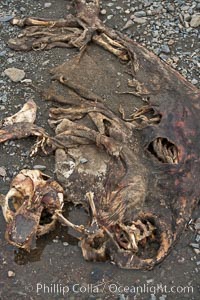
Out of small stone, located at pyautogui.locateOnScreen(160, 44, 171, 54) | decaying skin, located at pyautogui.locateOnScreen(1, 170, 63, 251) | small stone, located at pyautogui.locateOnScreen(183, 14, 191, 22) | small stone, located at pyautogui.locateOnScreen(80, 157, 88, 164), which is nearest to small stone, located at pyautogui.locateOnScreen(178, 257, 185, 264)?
decaying skin, located at pyautogui.locateOnScreen(1, 170, 63, 251)

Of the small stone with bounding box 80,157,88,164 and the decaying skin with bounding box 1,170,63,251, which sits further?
the small stone with bounding box 80,157,88,164

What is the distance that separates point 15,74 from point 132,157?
6.50 feet

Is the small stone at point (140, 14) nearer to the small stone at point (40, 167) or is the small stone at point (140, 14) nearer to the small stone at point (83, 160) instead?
the small stone at point (83, 160)

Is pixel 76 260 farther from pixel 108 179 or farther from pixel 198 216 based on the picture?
pixel 198 216

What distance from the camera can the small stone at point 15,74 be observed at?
6264 millimetres

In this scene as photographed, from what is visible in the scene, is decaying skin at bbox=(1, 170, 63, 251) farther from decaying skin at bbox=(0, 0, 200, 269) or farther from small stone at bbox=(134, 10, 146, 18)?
small stone at bbox=(134, 10, 146, 18)

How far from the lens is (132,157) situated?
518cm

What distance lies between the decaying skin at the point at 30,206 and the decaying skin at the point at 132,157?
0.57 ft

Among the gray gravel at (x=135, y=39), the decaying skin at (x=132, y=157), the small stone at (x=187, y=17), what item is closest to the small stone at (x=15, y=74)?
the gray gravel at (x=135, y=39)

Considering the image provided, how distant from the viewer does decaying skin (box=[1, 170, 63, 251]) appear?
4.60 m

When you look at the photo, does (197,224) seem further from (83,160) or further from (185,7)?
(185,7)

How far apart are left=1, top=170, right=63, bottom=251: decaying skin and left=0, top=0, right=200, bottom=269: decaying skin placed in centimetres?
17

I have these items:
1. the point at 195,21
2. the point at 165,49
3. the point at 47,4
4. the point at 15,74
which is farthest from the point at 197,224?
the point at 47,4

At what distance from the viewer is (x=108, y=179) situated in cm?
511
